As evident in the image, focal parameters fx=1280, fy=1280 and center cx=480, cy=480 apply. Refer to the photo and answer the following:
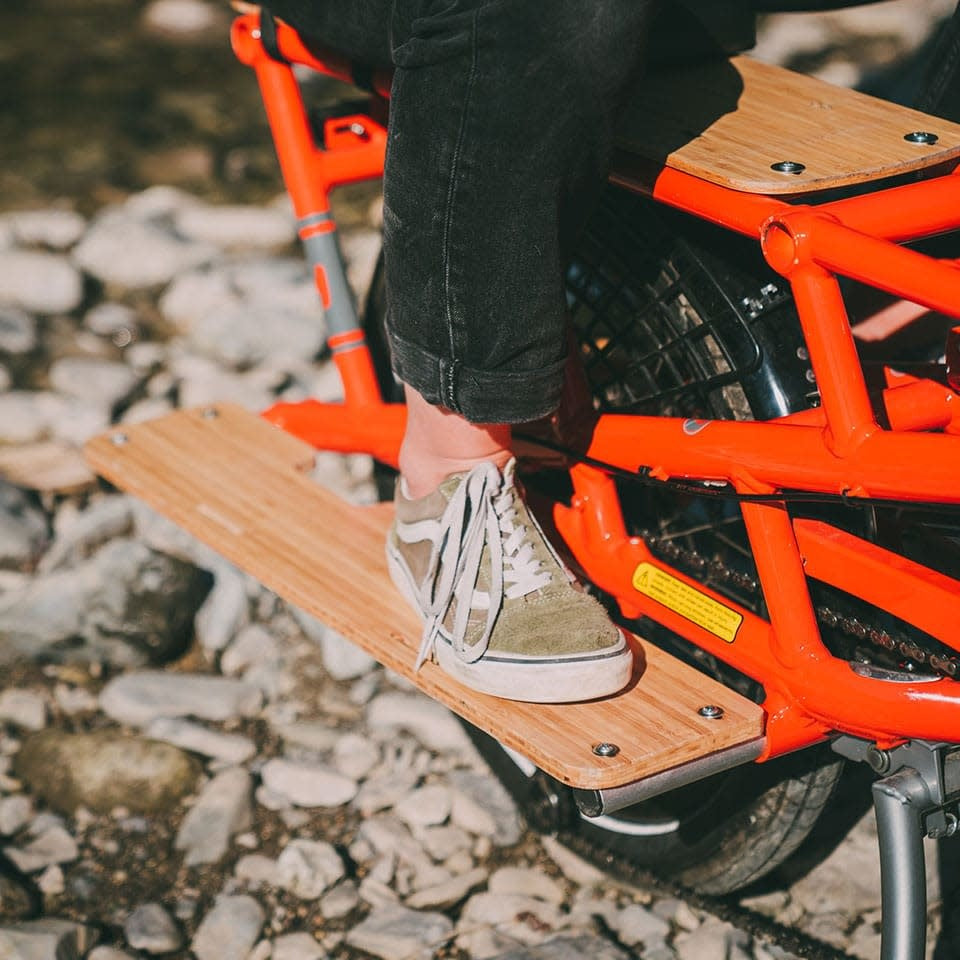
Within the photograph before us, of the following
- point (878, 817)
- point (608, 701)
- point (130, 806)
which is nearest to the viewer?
point (878, 817)

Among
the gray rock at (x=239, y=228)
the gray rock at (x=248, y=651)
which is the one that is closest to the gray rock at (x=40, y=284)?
the gray rock at (x=239, y=228)

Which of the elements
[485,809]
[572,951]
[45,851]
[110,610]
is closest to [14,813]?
[45,851]

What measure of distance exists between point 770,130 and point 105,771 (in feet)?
5.20

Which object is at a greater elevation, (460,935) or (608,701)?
(608,701)

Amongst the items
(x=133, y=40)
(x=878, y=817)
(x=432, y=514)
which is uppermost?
(x=432, y=514)

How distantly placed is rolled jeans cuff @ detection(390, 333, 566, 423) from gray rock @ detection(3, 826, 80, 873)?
3.70ft

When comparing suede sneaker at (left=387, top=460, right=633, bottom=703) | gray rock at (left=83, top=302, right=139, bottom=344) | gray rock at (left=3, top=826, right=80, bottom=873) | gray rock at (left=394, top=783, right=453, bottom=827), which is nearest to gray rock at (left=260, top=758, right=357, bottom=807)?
gray rock at (left=394, top=783, right=453, bottom=827)

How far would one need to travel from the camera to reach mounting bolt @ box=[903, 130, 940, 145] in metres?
1.63

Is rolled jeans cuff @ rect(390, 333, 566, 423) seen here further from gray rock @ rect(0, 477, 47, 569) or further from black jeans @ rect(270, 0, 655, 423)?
gray rock @ rect(0, 477, 47, 569)

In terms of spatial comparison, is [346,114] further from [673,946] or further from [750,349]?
[673,946]

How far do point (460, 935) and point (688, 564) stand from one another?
0.70 m

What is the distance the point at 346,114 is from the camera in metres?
2.38

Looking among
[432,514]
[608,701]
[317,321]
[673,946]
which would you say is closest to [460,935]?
[673,946]

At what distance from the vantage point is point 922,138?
163cm
